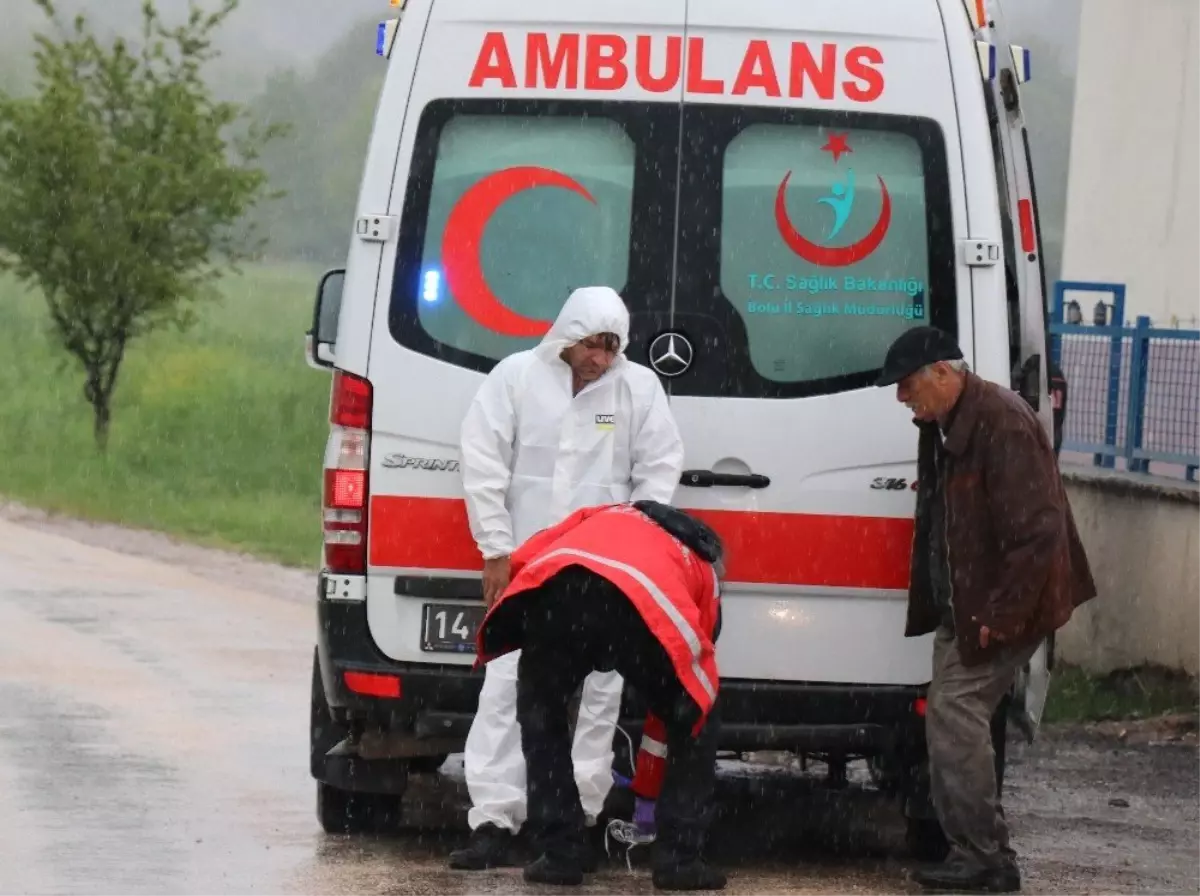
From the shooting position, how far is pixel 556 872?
669cm

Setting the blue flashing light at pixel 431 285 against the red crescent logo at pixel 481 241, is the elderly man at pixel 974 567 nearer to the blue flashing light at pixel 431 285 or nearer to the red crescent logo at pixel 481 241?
the red crescent logo at pixel 481 241

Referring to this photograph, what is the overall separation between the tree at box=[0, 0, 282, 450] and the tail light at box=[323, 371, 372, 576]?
1973 centimetres

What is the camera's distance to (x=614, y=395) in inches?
271

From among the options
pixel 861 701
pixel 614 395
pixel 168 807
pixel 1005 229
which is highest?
pixel 1005 229

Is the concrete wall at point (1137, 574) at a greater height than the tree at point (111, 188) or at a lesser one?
lesser

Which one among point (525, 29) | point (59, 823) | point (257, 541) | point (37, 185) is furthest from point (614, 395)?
point (37, 185)

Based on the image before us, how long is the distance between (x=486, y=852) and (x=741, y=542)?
1102 millimetres

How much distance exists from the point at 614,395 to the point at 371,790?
4.53 ft

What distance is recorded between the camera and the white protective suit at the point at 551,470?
22.3 ft

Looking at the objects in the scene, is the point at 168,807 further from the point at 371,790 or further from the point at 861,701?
the point at 861,701

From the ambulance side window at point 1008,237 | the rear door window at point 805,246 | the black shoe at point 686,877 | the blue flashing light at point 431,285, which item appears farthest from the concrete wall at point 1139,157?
the black shoe at point 686,877

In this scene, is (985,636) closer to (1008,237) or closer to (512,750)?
(512,750)

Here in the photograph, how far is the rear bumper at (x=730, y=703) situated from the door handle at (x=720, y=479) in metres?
0.54

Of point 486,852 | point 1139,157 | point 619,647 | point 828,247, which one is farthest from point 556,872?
point 1139,157
